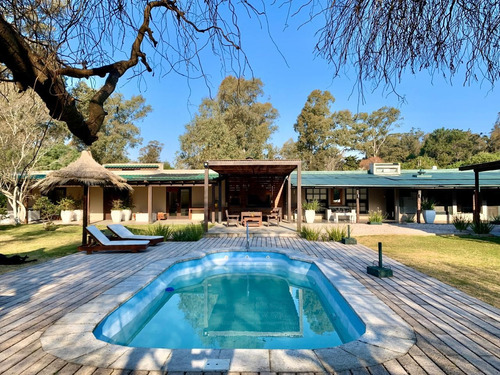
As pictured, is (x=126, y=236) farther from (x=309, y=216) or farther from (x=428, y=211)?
(x=428, y=211)

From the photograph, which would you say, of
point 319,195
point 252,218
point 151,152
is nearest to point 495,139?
point 319,195

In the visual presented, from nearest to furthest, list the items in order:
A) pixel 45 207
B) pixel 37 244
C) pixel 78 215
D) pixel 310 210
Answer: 1. pixel 37 244
2. pixel 310 210
3. pixel 45 207
4. pixel 78 215

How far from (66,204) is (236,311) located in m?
15.8

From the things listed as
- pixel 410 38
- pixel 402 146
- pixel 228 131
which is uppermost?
pixel 402 146

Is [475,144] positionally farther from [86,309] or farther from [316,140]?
[86,309]

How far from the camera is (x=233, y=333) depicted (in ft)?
14.3

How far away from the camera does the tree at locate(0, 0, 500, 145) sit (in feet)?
5.29

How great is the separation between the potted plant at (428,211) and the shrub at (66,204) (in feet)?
68.7

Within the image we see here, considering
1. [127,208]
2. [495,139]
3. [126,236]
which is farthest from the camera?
[495,139]

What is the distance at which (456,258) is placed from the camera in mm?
7281

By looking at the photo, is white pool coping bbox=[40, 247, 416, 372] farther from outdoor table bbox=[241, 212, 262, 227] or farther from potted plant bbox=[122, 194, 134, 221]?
potted plant bbox=[122, 194, 134, 221]

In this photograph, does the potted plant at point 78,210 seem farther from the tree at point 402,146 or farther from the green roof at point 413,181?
the tree at point 402,146

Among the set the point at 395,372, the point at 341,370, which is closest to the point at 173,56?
the point at 341,370

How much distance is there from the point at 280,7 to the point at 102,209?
20147 millimetres
